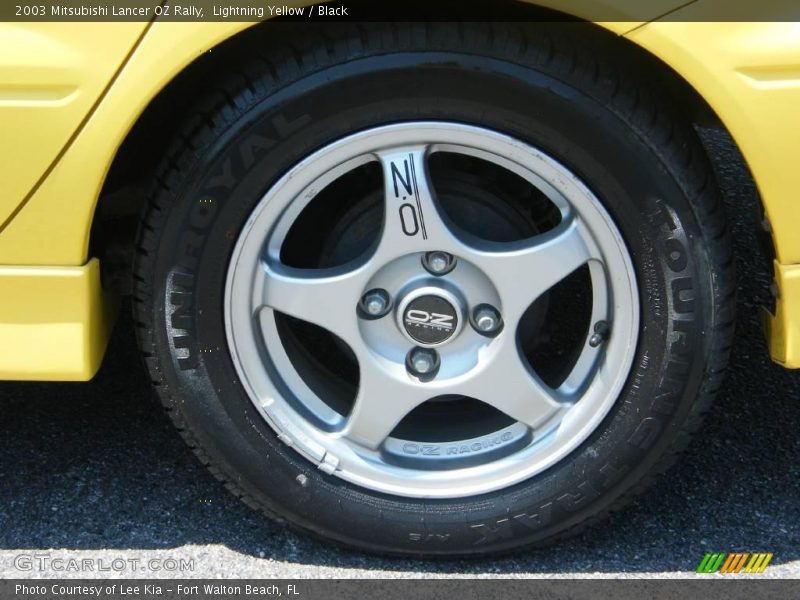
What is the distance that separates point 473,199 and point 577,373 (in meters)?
0.39

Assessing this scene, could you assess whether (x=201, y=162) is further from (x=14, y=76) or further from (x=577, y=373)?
(x=577, y=373)

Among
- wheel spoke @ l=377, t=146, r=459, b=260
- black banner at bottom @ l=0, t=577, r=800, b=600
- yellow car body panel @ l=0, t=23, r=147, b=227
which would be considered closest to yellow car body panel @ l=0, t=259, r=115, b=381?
yellow car body panel @ l=0, t=23, r=147, b=227

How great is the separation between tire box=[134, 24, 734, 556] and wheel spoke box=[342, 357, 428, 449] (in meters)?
0.08

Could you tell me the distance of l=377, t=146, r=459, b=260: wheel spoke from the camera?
1812 mm

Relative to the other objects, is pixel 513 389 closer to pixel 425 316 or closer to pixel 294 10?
pixel 425 316

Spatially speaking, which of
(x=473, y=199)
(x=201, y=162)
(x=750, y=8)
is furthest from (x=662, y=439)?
(x=201, y=162)

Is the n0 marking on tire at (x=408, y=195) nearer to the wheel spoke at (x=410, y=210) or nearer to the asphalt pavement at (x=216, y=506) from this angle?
the wheel spoke at (x=410, y=210)

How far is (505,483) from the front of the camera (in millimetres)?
1980

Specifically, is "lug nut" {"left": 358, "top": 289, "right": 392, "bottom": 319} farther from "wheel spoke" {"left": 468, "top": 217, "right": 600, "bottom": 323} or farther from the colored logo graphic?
the colored logo graphic

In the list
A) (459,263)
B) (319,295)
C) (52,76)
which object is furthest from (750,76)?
(52,76)

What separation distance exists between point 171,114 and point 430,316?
0.60 m

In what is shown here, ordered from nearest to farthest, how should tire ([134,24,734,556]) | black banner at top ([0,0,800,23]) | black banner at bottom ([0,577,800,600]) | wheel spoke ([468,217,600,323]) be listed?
1. black banner at top ([0,0,800,23])
2. tire ([134,24,734,556])
3. wheel spoke ([468,217,600,323])
4. black banner at bottom ([0,577,800,600])

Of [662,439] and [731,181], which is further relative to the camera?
[731,181]

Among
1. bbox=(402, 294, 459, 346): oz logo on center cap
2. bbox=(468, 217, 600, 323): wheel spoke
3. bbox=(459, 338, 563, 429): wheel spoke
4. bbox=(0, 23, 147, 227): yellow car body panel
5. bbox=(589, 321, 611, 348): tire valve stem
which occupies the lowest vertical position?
bbox=(459, 338, 563, 429): wheel spoke
